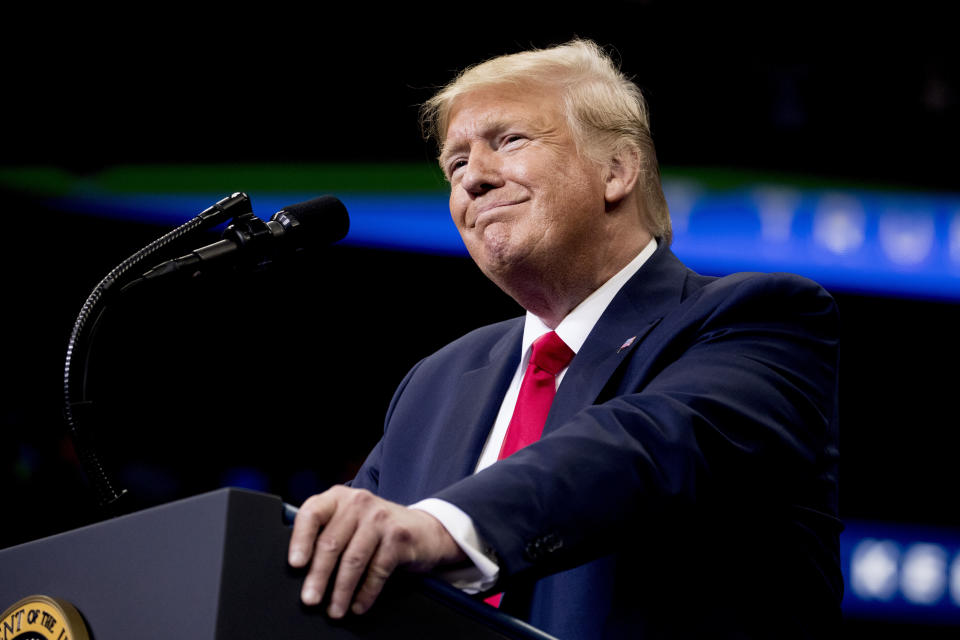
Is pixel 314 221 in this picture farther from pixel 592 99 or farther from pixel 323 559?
pixel 592 99

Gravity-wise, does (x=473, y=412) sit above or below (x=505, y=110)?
below

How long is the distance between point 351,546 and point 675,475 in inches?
17.0

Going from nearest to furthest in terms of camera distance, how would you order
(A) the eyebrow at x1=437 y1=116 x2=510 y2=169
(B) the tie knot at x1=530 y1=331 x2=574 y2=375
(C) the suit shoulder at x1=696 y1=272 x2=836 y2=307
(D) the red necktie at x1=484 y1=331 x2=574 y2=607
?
(C) the suit shoulder at x1=696 y1=272 x2=836 y2=307 < (D) the red necktie at x1=484 y1=331 x2=574 y2=607 < (B) the tie knot at x1=530 y1=331 x2=574 y2=375 < (A) the eyebrow at x1=437 y1=116 x2=510 y2=169

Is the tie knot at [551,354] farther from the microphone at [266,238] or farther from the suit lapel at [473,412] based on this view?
the microphone at [266,238]

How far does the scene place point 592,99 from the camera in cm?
206

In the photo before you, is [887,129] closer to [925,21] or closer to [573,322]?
[925,21]

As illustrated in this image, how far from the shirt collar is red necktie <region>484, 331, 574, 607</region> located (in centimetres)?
5

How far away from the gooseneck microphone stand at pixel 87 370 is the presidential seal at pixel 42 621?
0.79 ft

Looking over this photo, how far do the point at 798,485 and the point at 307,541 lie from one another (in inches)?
33.1

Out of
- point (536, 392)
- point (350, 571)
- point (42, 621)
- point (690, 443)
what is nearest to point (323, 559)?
point (350, 571)

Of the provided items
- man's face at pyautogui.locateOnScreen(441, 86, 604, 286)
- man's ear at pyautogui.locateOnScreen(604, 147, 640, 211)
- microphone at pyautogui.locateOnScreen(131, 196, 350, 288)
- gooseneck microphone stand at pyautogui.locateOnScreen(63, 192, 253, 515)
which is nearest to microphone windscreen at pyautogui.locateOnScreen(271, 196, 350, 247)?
microphone at pyautogui.locateOnScreen(131, 196, 350, 288)

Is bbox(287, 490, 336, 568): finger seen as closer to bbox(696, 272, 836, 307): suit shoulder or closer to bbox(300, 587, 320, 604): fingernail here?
bbox(300, 587, 320, 604): fingernail

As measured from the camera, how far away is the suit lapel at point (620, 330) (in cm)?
151

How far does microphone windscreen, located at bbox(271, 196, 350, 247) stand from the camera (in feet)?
4.39
